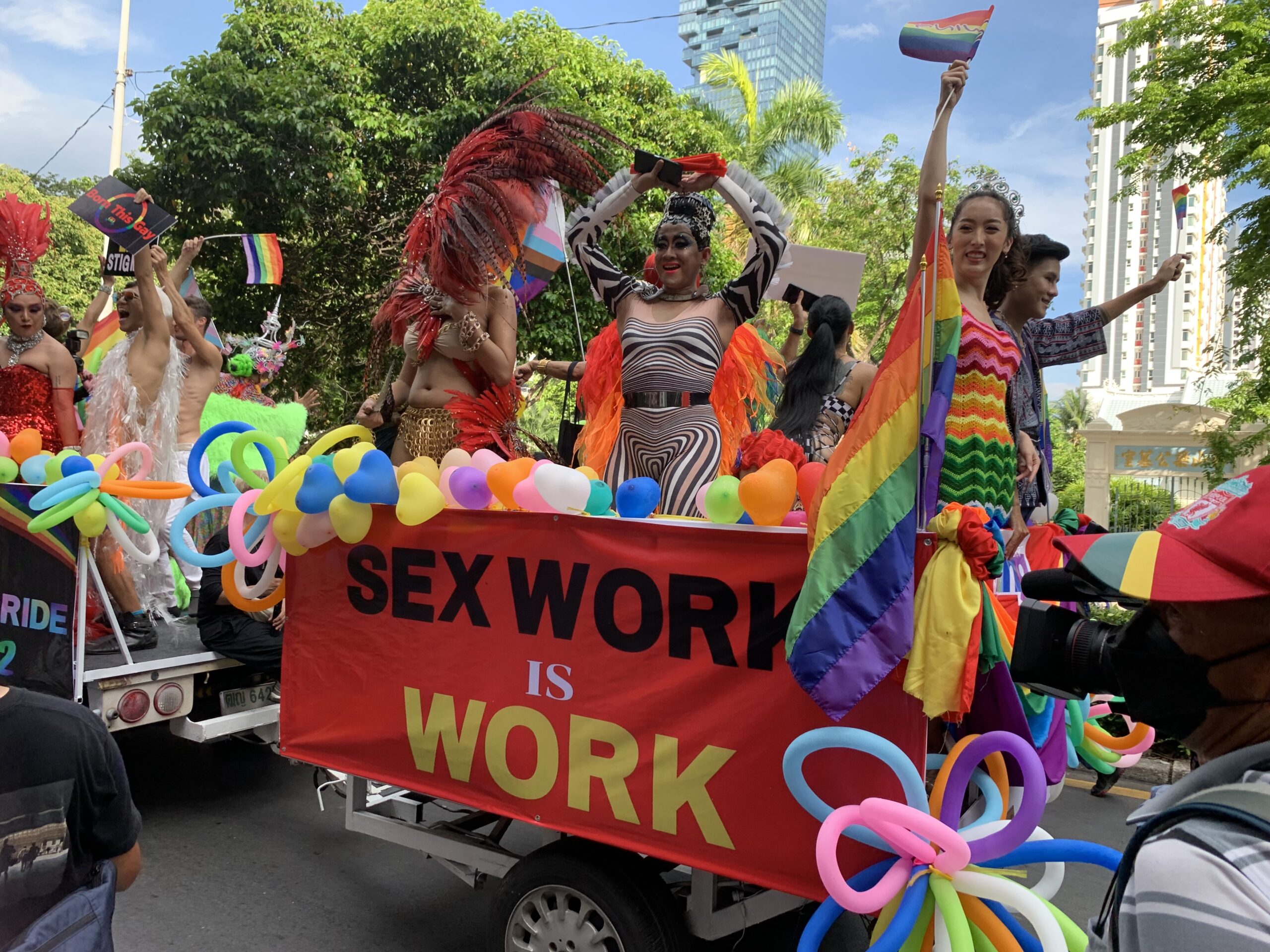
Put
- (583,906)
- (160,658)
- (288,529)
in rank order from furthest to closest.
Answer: (160,658) → (288,529) → (583,906)

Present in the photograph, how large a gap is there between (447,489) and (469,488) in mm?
100

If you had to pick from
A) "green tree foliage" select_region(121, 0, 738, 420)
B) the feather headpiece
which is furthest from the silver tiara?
"green tree foliage" select_region(121, 0, 738, 420)

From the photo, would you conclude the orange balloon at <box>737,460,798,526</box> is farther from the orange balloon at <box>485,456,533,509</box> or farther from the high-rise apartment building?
the high-rise apartment building

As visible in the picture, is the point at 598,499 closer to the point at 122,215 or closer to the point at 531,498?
the point at 531,498

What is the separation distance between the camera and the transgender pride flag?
201cm

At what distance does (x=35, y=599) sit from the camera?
3822 mm

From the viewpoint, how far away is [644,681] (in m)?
2.46

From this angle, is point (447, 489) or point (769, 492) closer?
point (769, 492)

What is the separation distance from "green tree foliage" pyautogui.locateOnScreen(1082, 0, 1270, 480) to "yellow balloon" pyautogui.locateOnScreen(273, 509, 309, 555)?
950cm

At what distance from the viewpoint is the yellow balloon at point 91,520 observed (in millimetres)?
3699

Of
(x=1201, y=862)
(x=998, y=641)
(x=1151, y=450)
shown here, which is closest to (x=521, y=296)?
(x=998, y=641)

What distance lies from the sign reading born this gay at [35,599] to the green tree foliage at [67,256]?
71.2 ft

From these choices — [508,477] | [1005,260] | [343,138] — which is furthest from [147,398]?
[343,138]

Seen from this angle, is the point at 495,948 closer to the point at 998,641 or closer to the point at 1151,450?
the point at 998,641
